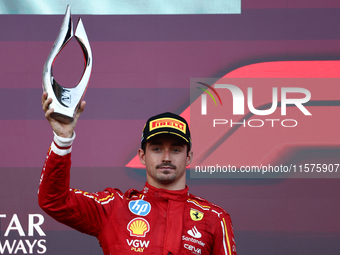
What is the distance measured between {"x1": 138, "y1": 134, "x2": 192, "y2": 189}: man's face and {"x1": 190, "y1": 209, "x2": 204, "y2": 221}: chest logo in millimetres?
101

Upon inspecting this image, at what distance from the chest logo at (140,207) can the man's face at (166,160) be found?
0.26 ft

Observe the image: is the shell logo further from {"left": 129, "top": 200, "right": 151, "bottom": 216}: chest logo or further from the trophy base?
the trophy base

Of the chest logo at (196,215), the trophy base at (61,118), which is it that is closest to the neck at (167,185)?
the chest logo at (196,215)

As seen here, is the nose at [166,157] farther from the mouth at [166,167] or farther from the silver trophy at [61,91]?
the silver trophy at [61,91]

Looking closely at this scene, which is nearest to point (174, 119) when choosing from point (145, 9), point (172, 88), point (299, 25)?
point (172, 88)

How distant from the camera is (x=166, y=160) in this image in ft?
4.53

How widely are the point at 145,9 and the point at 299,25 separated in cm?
98

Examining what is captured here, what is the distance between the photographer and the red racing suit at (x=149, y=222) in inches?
51.7

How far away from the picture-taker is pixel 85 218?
1301 mm

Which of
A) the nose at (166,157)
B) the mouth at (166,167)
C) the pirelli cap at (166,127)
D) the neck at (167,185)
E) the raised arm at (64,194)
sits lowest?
the raised arm at (64,194)

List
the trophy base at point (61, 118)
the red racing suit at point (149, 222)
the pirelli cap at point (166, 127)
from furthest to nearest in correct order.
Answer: the pirelli cap at point (166, 127)
the red racing suit at point (149, 222)
the trophy base at point (61, 118)

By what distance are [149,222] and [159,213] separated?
5cm

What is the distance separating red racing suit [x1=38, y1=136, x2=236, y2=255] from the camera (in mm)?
1313

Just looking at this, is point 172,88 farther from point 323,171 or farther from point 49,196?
point 49,196
